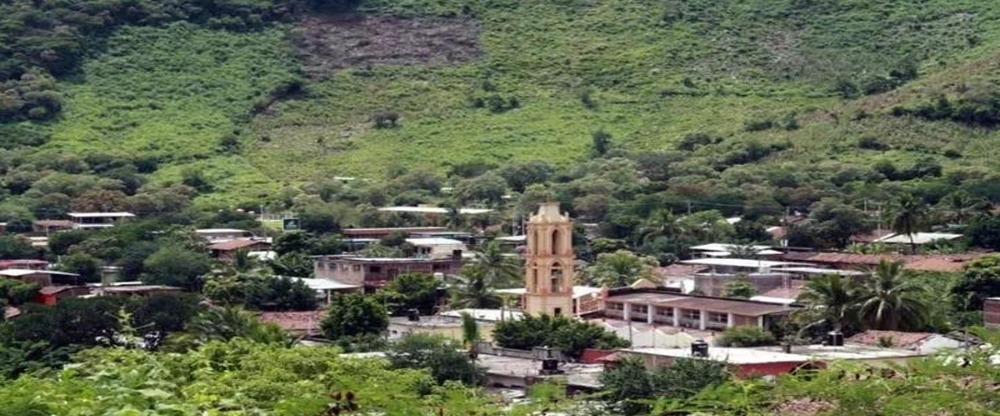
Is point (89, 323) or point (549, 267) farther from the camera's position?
point (549, 267)

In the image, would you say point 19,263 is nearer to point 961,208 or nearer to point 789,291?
point 789,291

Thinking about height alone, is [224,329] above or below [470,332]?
above

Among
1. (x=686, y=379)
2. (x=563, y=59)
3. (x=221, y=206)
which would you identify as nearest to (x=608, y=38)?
(x=563, y=59)

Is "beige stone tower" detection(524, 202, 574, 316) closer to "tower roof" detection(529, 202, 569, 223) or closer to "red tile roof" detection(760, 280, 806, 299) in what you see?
"tower roof" detection(529, 202, 569, 223)

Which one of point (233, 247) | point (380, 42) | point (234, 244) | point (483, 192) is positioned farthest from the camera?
point (380, 42)

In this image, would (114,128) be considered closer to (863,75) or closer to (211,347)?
(863,75)

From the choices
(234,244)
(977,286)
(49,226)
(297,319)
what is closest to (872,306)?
(977,286)

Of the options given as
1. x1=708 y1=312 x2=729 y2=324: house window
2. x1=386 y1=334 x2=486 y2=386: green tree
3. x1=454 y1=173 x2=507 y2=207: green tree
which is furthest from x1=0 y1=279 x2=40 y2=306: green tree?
x1=454 y1=173 x2=507 y2=207: green tree
